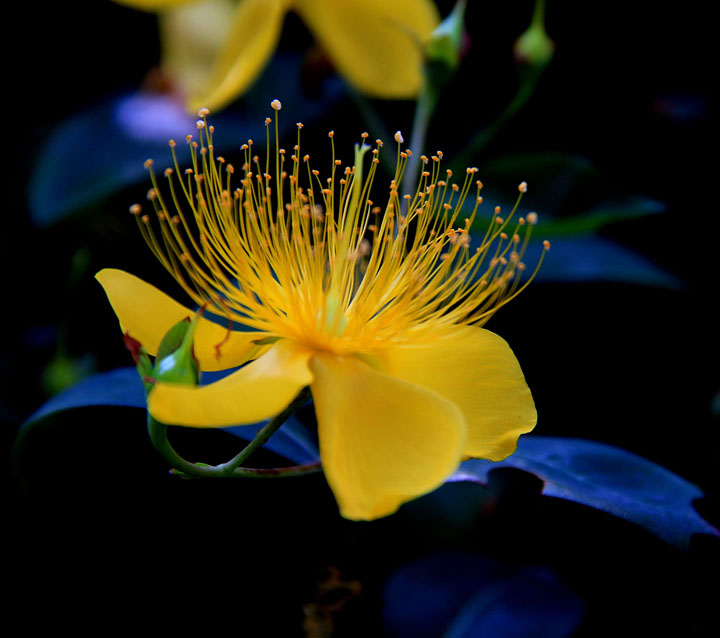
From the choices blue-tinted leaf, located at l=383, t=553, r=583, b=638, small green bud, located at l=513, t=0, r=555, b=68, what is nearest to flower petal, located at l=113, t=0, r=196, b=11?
small green bud, located at l=513, t=0, r=555, b=68

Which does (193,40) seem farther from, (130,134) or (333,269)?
(333,269)

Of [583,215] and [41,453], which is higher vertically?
[583,215]

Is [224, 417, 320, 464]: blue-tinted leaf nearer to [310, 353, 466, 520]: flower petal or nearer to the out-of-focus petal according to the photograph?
[310, 353, 466, 520]: flower petal

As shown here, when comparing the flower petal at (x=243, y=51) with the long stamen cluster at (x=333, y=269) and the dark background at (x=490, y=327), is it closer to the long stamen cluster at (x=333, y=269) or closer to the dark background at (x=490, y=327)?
the dark background at (x=490, y=327)

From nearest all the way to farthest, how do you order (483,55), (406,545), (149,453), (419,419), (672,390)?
(419,419) < (149,453) < (406,545) < (672,390) < (483,55)

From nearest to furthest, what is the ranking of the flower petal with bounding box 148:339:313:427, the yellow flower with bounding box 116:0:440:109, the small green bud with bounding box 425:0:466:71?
the flower petal with bounding box 148:339:313:427
the small green bud with bounding box 425:0:466:71
the yellow flower with bounding box 116:0:440:109

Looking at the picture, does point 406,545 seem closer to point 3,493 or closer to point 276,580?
point 276,580

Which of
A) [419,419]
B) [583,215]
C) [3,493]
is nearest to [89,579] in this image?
[3,493]
